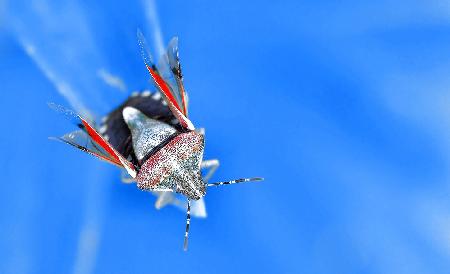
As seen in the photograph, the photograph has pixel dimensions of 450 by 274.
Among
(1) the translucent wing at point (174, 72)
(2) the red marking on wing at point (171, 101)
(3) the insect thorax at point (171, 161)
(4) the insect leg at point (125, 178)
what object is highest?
(1) the translucent wing at point (174, 72)

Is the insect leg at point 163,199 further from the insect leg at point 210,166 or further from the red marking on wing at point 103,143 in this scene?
the red marking on wing at point 103,143

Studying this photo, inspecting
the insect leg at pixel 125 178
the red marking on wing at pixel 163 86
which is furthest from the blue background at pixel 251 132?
the red marking on wing at pixel 163 86

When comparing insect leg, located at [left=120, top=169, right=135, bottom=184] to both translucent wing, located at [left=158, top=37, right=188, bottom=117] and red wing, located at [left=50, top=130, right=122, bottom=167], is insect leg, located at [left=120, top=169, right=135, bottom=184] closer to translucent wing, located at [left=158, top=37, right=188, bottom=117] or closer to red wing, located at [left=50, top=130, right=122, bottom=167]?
red wing, located at [left=50, top=130, right=122, bottom=167]

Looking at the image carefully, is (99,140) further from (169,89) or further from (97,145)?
(169,89)

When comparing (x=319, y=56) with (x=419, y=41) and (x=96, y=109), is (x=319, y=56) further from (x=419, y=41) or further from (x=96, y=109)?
(x=96, y=109)

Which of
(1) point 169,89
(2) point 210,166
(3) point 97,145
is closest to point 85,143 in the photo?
(3) point 97,145

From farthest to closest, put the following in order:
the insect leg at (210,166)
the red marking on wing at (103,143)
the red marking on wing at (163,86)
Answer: the insect leg at (210,166)
the red marking on wing at (163,86)
the red marking on wing at (103,143)

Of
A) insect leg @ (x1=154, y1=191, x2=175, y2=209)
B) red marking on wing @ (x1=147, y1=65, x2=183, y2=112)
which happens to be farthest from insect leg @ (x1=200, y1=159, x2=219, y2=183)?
red marking on wing @ (x1=147, y1=65, x2=183, y2=112)
